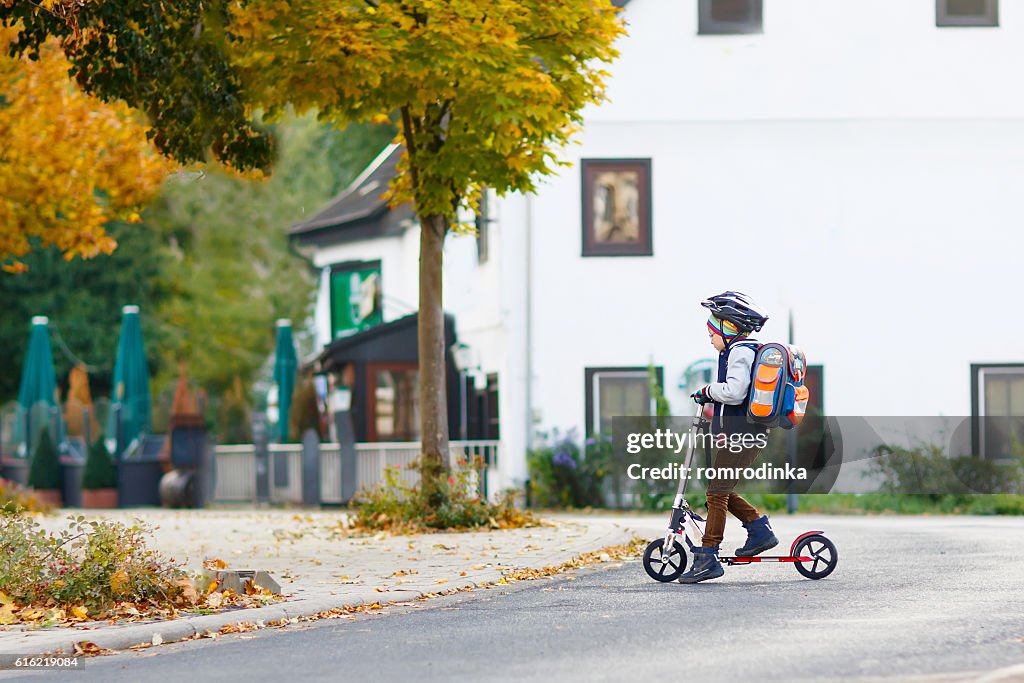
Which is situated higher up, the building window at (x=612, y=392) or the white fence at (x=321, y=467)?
the building window at (x=612, y=392)

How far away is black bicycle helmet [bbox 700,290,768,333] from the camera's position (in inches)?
454

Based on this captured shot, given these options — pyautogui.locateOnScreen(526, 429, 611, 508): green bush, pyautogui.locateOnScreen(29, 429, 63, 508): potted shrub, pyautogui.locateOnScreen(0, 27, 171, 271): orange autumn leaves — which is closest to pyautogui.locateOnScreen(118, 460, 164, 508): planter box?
pyautogui.locateOnScreen(29, 429, 63, 508): potted shrub

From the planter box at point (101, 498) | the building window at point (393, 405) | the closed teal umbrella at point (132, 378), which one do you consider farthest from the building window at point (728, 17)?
the planter box at point (101, 498)

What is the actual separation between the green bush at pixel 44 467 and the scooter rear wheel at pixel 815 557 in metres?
21.5

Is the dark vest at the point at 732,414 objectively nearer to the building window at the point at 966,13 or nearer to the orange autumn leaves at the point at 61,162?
the orange autumn leaves at the point at 61,162

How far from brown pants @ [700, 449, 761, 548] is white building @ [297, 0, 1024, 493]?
14.8 metres

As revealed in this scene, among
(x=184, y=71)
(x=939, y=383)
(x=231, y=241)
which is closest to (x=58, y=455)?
(x=939, y=383)

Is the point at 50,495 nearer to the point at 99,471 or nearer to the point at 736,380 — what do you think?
the point at 99,471

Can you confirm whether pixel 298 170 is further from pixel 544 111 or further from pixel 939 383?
pixel 544 111

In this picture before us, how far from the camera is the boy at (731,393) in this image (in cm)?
1141

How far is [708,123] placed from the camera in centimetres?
2723

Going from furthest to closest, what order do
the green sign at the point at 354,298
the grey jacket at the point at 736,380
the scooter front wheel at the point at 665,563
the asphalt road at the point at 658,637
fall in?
the green sign at the point at 354,298, the scooter front wheel at the point at 665,563, the grey jacket at the point at 736,380, the asphalt road at the point at 658,637

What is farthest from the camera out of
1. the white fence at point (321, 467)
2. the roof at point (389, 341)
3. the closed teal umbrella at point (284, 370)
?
the closed teal umbrella at point (284, 370)

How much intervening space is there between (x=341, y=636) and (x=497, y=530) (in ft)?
27.6
